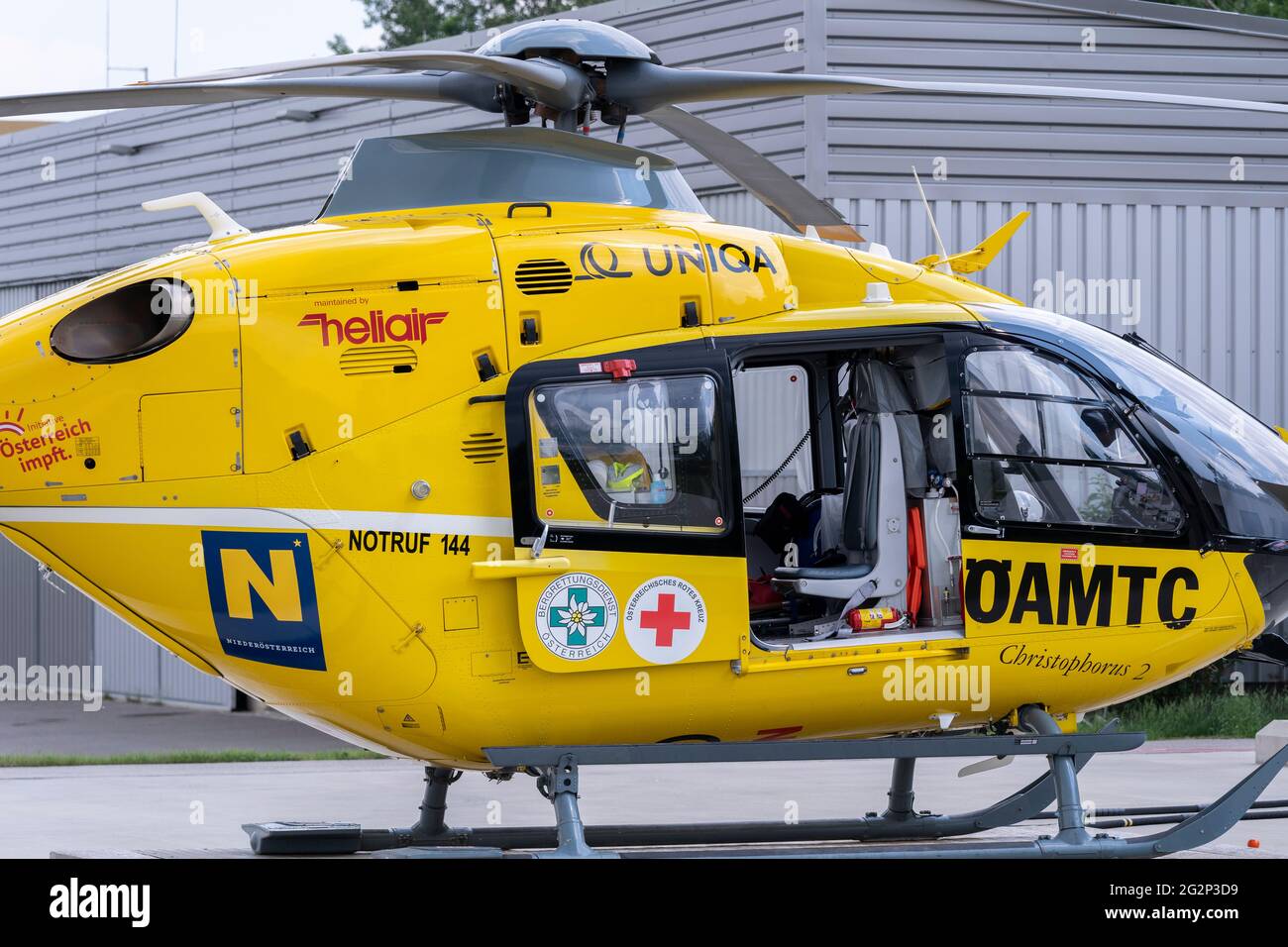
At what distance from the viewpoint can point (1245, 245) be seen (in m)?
16.3

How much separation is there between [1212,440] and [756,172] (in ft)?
9.31

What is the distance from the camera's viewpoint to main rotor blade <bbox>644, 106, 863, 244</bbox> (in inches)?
316

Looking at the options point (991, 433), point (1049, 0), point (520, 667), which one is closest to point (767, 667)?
point (520, 667)

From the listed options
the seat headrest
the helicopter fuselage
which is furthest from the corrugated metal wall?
the helicopter fuselage

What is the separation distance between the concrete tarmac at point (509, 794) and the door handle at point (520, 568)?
252 centimetres

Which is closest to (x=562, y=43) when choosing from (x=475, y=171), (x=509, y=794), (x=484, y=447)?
(x=475, y=171)

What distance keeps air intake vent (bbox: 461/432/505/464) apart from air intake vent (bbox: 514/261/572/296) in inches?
29.0

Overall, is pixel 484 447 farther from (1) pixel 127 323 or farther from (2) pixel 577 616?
(1) pixel 127 323

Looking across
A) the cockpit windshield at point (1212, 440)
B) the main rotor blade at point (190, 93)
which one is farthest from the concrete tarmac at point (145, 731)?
the cockpit windshield at point (1212, 440)

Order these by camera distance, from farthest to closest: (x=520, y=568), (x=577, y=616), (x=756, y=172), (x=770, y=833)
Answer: (x=770, y=833) < (x=756, y=172) < (x=577, y=616) < (x=520, y=568)

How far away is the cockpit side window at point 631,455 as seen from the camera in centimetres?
671

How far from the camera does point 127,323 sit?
683 cm

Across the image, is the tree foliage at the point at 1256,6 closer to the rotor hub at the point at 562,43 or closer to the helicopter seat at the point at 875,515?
the helicopter seat at the point at 875,515
